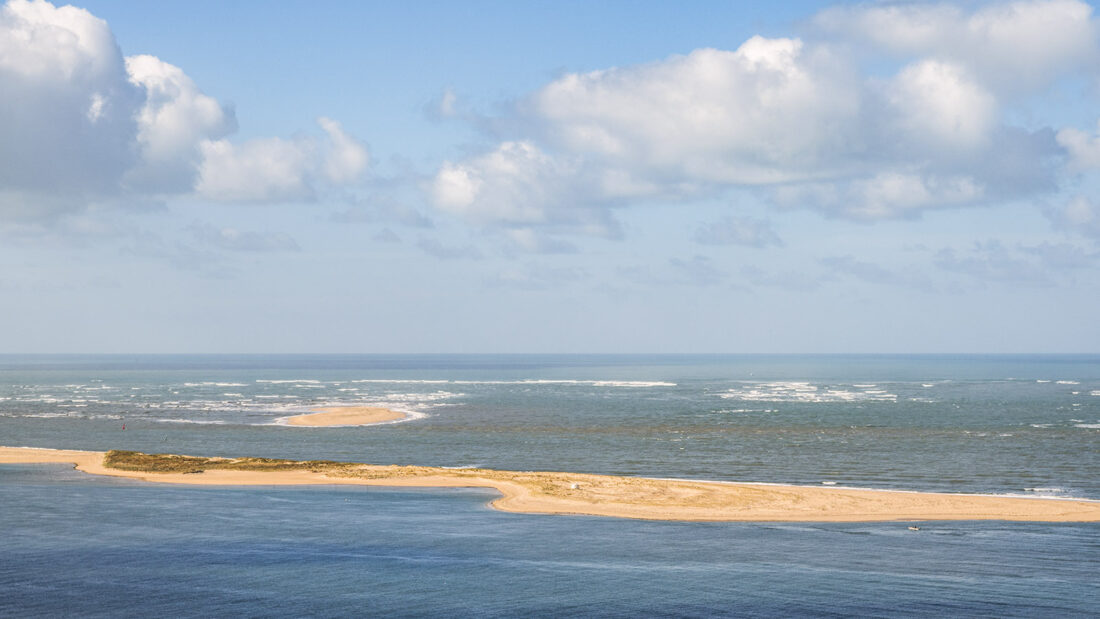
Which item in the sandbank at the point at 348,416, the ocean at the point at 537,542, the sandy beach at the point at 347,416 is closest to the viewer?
the ocean at the point at 537,542

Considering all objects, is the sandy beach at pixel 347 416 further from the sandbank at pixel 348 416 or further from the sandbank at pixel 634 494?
the sandbank at pixel 634 494

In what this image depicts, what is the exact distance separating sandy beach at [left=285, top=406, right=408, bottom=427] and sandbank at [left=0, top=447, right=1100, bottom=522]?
35704 millimetres

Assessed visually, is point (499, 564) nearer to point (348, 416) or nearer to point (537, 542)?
point (537, 542)

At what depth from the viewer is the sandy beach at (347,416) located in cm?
10260

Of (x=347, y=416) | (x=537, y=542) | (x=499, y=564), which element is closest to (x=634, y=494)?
(x=537, y=542)

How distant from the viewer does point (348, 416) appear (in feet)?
354

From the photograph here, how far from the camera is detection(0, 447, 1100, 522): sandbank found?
4694 cm

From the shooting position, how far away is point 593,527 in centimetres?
4509

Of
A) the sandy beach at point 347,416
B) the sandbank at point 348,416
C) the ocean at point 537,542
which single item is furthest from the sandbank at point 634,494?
the sandbank at point 348,416

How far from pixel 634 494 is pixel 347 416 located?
2465 inches

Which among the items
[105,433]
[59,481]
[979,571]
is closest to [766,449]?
[979,571]

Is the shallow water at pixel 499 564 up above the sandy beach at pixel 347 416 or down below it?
below

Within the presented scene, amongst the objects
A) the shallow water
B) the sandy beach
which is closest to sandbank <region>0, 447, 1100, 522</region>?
the shallow water

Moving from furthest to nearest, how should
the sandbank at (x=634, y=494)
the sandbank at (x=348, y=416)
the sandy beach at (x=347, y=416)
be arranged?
the sandbank at (x=348, y=416) < the sandy beach at (x=347, y=416) < the sandbank at (x=634, y=494)
